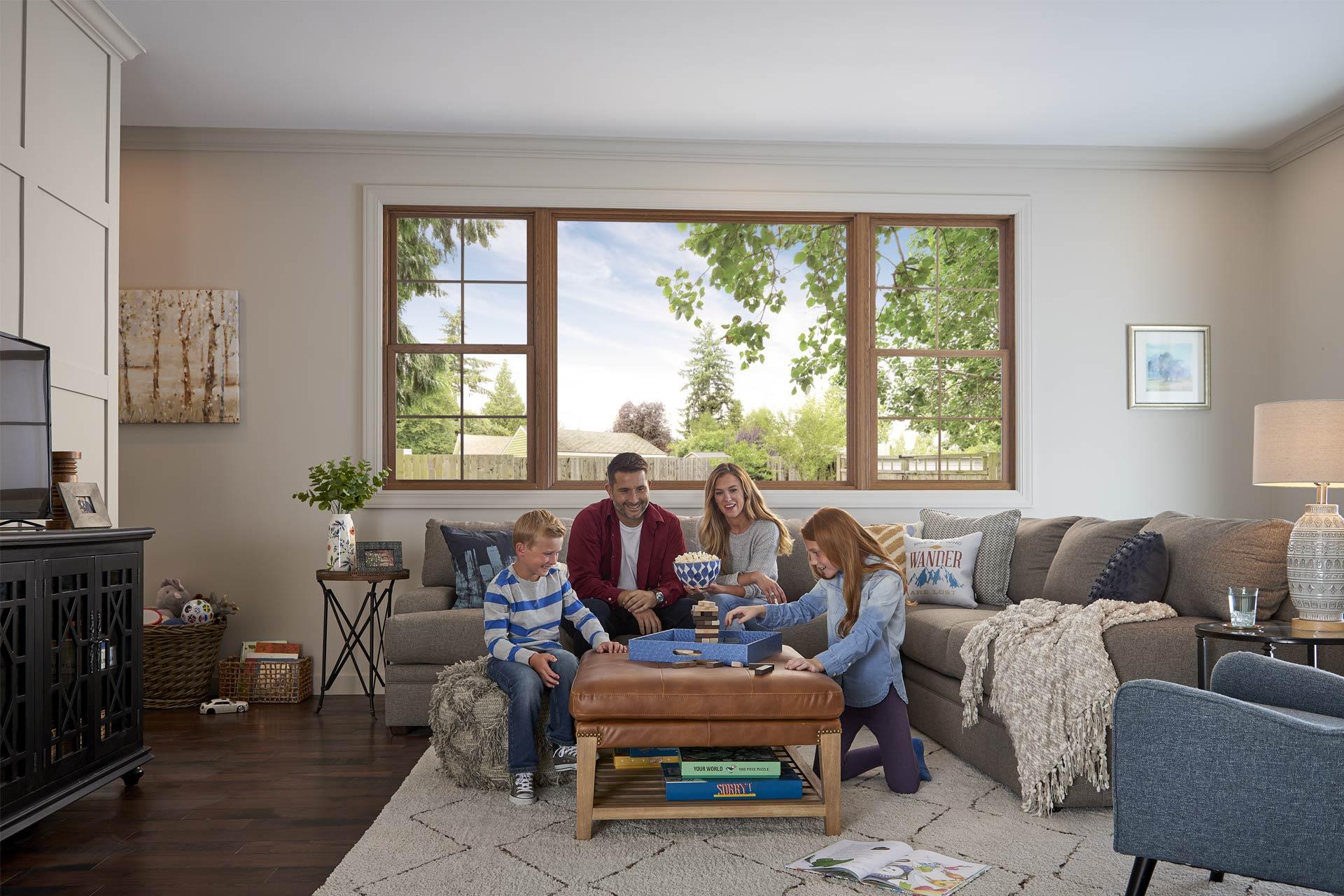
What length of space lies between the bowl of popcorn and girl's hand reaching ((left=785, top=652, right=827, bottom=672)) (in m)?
0.54

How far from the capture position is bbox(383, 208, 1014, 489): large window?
527 centimetres

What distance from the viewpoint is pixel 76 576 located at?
2922 millimetres

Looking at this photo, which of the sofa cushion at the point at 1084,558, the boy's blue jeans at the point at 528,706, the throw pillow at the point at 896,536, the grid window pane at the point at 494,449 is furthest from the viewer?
the grid window pane at the point at 494,449

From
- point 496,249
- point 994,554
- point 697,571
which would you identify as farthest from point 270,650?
point 994,554

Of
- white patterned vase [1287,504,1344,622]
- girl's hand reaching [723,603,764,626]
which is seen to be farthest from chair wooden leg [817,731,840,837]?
white patterned vase [1287,504,1344,622]

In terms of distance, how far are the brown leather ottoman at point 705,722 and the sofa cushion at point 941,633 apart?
93 cm

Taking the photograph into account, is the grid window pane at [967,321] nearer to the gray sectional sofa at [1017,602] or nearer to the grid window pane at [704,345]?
the grid window pane at [704,345]

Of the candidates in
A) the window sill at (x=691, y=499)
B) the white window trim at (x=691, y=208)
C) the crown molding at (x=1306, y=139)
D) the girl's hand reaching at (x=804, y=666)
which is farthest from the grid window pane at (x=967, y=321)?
the girl's hand reaching at (x=804, y=666)

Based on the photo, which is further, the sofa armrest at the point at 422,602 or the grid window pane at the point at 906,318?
the grid window pane at the point at 906,318

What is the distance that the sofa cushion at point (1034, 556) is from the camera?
420 centimetres

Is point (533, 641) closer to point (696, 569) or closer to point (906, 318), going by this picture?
point (696, 569)

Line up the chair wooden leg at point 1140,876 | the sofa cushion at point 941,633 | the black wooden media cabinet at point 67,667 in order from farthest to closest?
1. the sofa cushion at point 941,633
2. the black wooden media cabinet at point 67,667
3. the chair wooden leg at point 1140,876

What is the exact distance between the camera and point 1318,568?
282 centimetres

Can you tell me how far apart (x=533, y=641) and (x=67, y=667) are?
136 cm
